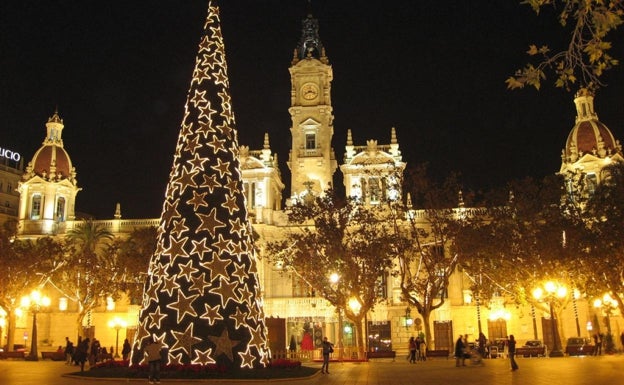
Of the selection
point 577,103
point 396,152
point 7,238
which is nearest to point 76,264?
point 7,238

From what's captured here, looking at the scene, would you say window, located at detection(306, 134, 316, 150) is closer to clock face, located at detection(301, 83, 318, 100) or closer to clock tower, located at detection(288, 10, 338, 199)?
clock tower, located at detection(288, 10, 338, 199)

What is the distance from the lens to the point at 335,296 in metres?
39.5

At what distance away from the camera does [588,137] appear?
58188 millimetres

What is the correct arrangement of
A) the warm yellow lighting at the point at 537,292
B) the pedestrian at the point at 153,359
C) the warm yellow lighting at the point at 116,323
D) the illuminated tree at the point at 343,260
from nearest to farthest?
A: the pedestrian at the point at 153,359 → the illuminated tree at the point at 343,260 → the warm yellow lighting at the point at 537,292 → the warm yellow lighting at the point at 116,323

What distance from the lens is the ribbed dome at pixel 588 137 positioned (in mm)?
56844

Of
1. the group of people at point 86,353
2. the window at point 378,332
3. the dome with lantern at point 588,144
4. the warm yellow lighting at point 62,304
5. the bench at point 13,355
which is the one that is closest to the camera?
the group of people at point 86,353

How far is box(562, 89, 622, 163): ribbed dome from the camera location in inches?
2238

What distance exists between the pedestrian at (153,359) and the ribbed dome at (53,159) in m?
48.4

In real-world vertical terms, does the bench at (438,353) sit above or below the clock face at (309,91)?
below

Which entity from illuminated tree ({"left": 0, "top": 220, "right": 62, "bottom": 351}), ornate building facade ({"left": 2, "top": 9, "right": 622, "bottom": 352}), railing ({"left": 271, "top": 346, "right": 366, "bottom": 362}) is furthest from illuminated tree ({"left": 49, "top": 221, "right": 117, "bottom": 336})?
railing ({"left": 271, "top": 346, "right": 366, "bottom": 362})

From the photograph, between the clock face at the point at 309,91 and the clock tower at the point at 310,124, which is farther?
the clock face at the point at 309,91

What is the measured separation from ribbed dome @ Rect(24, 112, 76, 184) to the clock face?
26032 millimetres

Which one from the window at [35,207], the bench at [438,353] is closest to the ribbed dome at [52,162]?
the window at [35,207]

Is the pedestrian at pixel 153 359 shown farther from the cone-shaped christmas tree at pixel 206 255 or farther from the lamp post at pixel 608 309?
the lamp post at pixel 608 309
